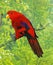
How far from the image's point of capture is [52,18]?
1223cm

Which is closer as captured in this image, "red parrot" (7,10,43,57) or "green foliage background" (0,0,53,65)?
"red parrot" (7,10,43,57)

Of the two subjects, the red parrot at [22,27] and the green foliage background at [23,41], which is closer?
the red parrot at [22,27]

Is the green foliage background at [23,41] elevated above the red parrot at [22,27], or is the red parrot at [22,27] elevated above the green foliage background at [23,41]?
the red parrot at [22,27]

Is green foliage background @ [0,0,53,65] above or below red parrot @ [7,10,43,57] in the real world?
below

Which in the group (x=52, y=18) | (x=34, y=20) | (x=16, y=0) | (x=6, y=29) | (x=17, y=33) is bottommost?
(x=52, y=18)

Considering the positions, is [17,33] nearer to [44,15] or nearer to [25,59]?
[25,59]

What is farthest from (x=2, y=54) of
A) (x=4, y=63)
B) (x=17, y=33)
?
(x=17, y=33)

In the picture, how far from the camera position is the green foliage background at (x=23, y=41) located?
579 cm

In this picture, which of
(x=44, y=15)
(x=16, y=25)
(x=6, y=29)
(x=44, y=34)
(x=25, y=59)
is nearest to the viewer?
(x=16, y=25)

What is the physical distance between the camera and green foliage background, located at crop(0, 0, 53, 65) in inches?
228

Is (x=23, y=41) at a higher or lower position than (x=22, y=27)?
lower

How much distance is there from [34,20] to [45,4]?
0.69 metres

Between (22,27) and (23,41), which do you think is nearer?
(22,27)

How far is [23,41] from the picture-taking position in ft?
23.9
